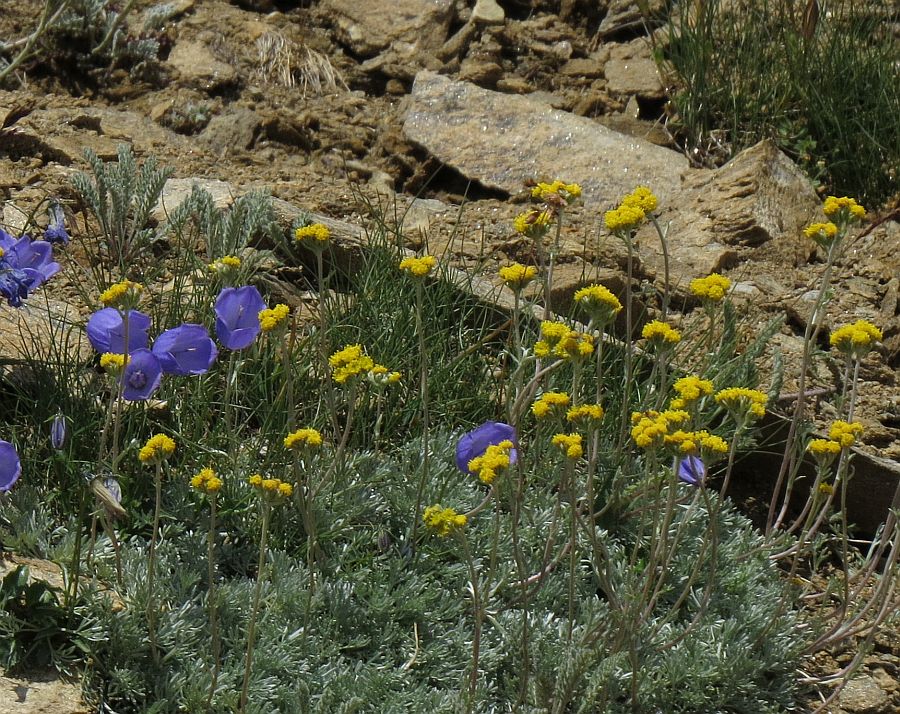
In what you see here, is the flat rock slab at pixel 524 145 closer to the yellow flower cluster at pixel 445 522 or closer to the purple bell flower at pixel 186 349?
the purple bell flower at pixel 186 349

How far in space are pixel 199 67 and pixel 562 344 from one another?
10.9 ft

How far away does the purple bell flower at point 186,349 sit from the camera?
9.38ft

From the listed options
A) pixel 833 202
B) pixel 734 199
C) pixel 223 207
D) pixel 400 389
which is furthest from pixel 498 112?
pixel 833 202

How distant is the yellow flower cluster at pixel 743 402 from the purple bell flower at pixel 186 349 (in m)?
1.25

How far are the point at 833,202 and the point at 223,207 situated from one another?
86.2 inches

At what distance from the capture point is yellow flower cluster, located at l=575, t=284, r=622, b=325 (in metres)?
2.42

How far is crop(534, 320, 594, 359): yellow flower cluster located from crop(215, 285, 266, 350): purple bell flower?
2.69ft

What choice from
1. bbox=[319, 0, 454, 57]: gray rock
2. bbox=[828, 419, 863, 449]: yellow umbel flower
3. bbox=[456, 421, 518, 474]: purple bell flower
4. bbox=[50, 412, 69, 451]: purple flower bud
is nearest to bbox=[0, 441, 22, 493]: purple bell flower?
bbox=[50, 412, 69, 451]: purple flower bud

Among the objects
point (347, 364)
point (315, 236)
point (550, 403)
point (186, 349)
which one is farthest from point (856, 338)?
point (186, 349)

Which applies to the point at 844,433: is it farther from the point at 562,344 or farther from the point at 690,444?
the point at 562,344

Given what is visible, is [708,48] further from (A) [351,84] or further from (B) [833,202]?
(B) [833,202]

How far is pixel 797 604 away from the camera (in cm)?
309

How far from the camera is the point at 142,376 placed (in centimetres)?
280

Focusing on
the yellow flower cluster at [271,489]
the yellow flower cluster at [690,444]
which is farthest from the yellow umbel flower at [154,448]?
the yellow flower cluster at [690,444]
